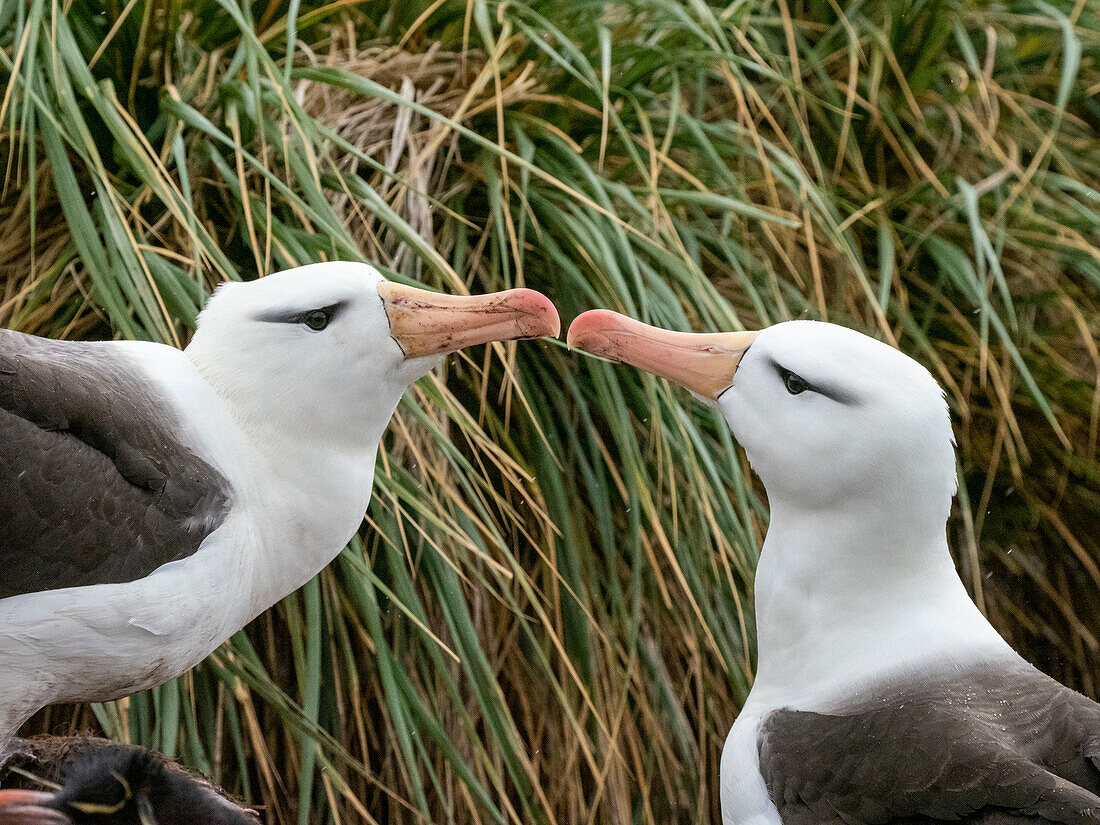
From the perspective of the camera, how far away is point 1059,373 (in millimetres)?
3951

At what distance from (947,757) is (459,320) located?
3.76ft

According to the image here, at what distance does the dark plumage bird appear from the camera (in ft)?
7.05

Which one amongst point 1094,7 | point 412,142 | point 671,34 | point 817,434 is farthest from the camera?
point 1094,7

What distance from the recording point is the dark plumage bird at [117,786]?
2148 millimetres

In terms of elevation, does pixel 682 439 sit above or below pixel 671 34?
below

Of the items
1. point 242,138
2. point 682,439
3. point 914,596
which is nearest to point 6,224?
point 242,138

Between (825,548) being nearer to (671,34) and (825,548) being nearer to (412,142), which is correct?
(412,142)

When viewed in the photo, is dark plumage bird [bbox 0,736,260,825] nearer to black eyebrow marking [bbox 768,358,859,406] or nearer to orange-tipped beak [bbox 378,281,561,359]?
orange-tipped beak [bbox 378,281,561,359]

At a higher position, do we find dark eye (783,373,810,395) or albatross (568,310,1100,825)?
dark eye (783,373,810,395)

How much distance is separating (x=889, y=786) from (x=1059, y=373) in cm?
248

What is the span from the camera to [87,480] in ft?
6.95

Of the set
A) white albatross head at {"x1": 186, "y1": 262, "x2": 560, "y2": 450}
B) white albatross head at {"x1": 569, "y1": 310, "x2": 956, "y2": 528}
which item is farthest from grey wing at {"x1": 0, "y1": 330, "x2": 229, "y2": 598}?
Result: white albatross head at {"x1": 569, "y1": 310, "x2": 956, "y2": 528}

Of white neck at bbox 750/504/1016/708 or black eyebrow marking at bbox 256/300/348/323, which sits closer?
white neck at bbox 750/504/1016/708

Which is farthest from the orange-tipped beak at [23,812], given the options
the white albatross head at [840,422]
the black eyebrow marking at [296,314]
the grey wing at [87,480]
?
the white albatross head at [840,422]
